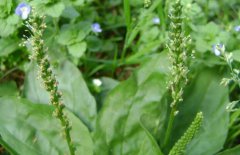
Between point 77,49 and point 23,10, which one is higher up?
point 23,10

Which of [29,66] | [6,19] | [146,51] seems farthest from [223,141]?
[6,19]

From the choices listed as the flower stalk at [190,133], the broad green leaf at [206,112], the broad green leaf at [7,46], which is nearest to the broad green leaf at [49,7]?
the broad green leaf at [7,46]

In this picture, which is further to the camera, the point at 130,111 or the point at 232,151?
the point at 130,111

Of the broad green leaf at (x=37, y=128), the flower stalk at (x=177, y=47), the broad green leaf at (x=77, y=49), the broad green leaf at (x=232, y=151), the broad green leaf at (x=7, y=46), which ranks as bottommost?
the broad green leaf at (x=232, y=151)

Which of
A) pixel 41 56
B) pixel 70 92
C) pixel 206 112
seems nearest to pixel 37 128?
pixel 70 92

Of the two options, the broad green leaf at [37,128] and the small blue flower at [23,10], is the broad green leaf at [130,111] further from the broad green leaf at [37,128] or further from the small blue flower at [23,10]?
the small blue flower at [23,10]

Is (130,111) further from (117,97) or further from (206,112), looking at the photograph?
(206,112)

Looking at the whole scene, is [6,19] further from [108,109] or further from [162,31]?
[162,31]
